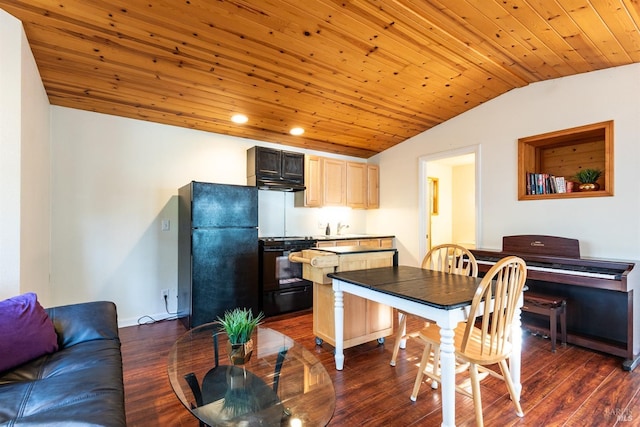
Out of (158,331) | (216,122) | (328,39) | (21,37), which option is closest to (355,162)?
(216,122)

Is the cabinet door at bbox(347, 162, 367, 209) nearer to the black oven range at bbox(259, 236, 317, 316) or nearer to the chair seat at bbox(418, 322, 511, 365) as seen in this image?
the black oven range at bbox(259, 236, 317, 316)

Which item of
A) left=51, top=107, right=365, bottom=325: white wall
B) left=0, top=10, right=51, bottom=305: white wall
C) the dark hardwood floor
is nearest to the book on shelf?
the dark hardwood floor

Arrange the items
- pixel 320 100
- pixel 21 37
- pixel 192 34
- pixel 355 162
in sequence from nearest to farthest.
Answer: pixel 21 37
pixel 192 34
pixel 320 100
pixel 355 162

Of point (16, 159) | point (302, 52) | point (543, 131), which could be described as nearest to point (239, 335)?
point (16, 159)

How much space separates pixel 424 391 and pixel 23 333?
2326mm

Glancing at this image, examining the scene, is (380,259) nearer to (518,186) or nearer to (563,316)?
(563,316)

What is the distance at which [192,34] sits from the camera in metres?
2.28

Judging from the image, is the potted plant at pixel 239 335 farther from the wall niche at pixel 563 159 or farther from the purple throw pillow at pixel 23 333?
the wall niche at pixel 563 159

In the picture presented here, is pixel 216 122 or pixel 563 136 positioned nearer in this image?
pixel 563 136

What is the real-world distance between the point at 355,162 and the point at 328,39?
2.58 metres

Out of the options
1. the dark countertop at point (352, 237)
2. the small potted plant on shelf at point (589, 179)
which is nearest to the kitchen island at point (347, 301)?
the dark countertop at point (352, 237)

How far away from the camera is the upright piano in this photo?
2.54m

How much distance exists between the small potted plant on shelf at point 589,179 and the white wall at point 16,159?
4.72 m

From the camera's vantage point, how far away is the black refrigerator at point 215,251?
3205 millimetres
